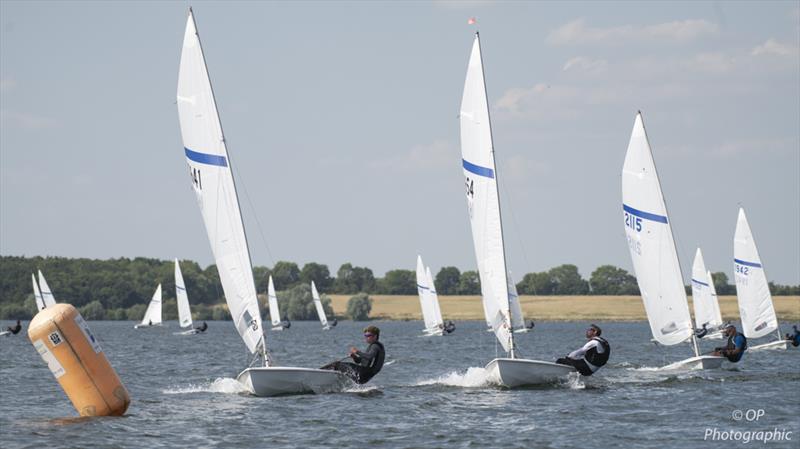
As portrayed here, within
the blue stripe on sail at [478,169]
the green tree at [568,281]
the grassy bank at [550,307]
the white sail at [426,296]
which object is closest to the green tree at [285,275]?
the grassy bank at [550,307]

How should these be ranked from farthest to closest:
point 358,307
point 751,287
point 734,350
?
point 358,307 → point 751,287 → point 734,350

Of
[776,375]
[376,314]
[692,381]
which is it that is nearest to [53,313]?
[692,381]

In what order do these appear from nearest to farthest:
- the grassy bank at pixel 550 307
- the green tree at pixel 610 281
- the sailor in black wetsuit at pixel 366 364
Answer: the sailor in black wetsuit at pixel 366 364, the grassy bank at pixel 550 307, the green tree at pixel 610 281

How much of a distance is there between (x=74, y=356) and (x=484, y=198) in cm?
1115

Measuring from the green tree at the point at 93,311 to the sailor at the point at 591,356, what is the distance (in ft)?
396

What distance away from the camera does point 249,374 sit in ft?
76.7

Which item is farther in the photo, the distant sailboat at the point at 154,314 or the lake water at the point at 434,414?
the distant sailboat at the point at 154,314

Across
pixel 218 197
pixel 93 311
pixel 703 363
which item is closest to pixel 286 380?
pixel 218 197

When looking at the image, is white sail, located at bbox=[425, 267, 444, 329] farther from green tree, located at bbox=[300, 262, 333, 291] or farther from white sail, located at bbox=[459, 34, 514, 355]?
green tree, located at bbox=[300, 262, 333, 291]

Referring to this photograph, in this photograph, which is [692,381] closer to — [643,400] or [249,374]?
[643,400]

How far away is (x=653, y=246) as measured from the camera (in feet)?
107

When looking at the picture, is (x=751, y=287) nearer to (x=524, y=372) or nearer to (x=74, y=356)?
(x=524, y=372)

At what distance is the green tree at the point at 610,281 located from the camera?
559ft

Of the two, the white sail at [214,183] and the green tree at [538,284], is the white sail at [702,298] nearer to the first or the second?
the white sail at [214,183]
